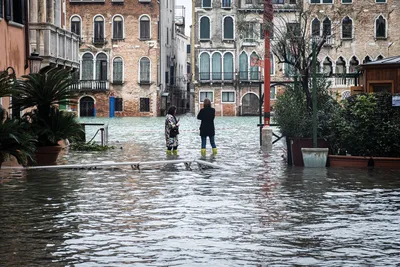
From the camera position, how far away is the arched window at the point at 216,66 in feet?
278

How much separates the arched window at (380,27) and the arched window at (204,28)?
15.0 metres

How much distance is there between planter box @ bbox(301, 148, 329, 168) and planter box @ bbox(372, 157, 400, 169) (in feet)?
3.47

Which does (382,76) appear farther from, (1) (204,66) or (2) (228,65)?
(1) (204,66)

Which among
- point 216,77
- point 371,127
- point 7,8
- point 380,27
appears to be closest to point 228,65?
point 216,77

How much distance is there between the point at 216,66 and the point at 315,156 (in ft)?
215

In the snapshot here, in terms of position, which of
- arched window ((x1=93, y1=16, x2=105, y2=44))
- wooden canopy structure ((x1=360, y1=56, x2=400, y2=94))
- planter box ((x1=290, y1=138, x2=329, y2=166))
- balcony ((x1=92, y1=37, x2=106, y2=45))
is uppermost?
arched window ((x1=93, y1=16, x2=105, y2=44))

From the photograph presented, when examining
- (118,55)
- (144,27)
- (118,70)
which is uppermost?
(144,27)

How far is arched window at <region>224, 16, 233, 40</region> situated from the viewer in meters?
84.7

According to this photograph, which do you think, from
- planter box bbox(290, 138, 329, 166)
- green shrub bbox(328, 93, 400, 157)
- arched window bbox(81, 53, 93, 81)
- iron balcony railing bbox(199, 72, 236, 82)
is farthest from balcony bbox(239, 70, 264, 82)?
green shrub bbox(328, 93, 400, 157)

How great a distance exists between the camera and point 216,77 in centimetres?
8488

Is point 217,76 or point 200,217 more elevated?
point 217,76

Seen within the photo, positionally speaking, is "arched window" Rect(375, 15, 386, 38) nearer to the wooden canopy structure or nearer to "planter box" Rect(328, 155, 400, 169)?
the wooden canopy structure

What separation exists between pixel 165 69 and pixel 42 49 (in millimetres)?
59247

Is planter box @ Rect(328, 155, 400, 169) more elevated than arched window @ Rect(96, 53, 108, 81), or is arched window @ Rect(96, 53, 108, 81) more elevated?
arched window @ Rect(96, 53, 108, 81)
